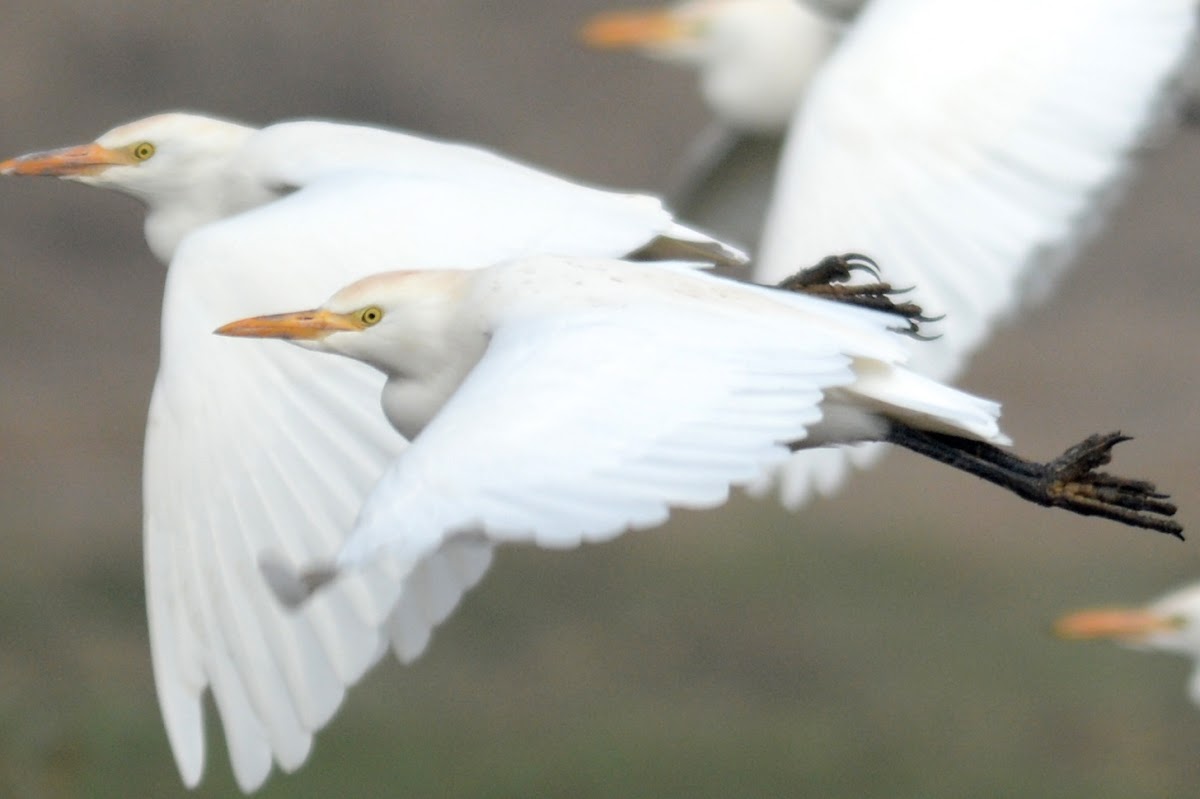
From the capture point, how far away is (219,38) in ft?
30.2

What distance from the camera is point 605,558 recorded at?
25.5ft

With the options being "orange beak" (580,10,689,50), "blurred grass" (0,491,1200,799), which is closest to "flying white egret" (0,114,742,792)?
"orange beak" (580,10,689,50)

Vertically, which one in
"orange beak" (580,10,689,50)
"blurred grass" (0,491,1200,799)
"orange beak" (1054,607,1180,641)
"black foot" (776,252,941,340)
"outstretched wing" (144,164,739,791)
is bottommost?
"blurred grass" (0,491,1200,799)

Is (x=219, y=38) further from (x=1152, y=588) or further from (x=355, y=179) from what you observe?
(x=355, y=179)

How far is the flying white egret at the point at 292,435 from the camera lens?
3.04 m

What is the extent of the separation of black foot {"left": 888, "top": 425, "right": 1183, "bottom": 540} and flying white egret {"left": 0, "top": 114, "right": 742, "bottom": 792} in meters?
0.51

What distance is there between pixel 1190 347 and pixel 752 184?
3.53 meters

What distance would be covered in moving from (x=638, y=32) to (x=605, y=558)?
85.2 inches

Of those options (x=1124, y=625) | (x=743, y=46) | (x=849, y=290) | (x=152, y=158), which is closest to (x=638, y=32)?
(x=743, y=46)

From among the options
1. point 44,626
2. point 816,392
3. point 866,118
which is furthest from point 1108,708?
point 816,392

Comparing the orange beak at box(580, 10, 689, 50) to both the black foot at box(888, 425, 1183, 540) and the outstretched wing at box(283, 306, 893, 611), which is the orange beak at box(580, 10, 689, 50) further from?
the outstretched wing at box(283, 306, 893, 611)

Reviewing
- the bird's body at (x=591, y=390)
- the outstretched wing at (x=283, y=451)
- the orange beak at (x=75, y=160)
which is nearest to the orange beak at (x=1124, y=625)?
the outstretched wing at (x=283, y=451)

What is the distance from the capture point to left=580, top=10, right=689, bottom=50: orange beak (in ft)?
19.4

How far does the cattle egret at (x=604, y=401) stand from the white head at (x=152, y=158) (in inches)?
34.4
